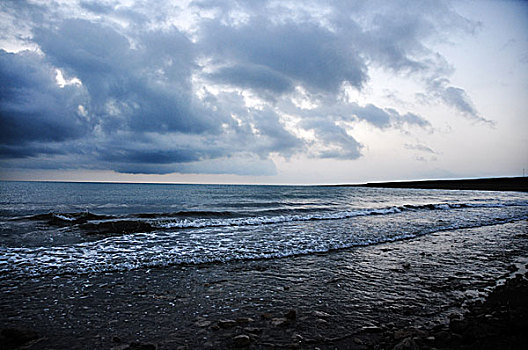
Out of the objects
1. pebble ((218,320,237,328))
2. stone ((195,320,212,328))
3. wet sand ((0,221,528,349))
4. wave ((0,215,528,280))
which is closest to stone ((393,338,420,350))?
wet sand ((0,221,528,349))

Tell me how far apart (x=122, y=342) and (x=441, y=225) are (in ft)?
64.5

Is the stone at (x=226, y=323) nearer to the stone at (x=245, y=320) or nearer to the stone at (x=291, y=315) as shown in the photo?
the stone at (x=245, y=320)

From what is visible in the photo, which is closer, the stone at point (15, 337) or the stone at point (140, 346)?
the stone at point (140, 346)

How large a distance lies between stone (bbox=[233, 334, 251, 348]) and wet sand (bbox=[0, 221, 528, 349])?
2 centimetres

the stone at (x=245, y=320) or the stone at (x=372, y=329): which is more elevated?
the stone at (x=372, y=329)

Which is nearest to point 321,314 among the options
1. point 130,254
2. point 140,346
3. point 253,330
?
point 253,330

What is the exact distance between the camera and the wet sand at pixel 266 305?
4246mm

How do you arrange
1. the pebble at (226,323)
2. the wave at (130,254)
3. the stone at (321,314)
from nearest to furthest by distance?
the pebble at (226,323) < the stone at (321,314) < the wave at (130,254)

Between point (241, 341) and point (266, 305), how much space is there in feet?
5.07

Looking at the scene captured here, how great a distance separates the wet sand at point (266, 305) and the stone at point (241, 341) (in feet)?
0.05

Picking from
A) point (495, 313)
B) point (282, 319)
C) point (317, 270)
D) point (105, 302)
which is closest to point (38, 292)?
point (105, 302)

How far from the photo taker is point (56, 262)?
28.7 ft

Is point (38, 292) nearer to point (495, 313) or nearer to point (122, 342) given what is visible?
point (122, 342)

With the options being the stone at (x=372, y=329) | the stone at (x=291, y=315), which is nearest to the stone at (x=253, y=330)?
the stone at (x=291, y=315)
